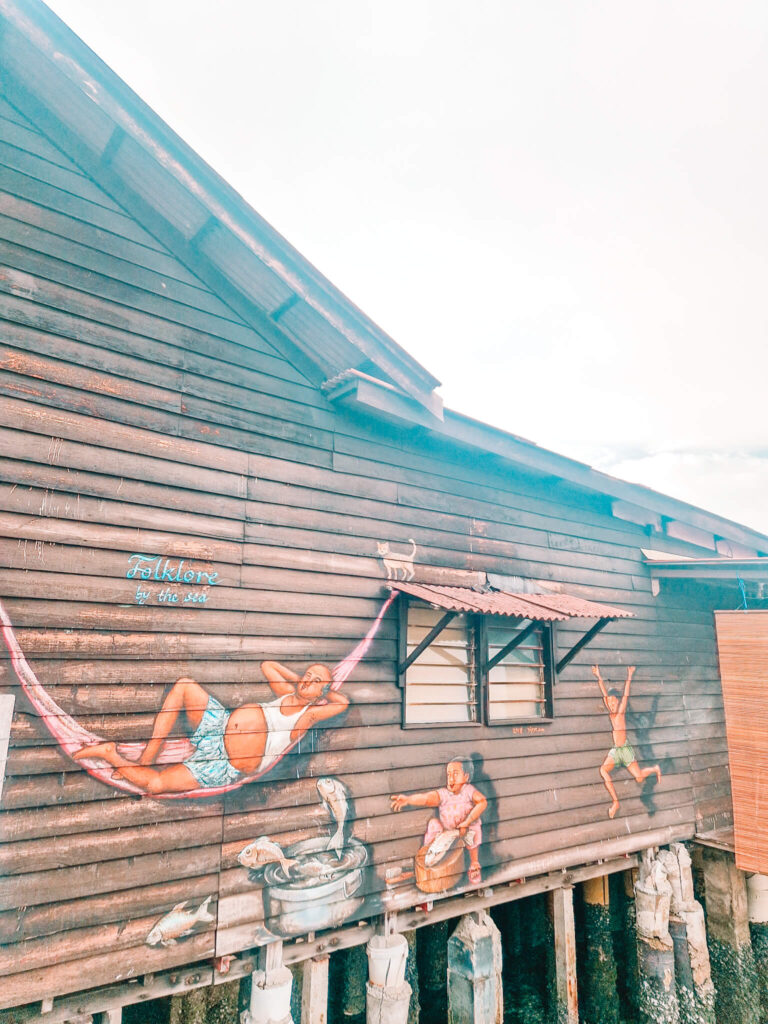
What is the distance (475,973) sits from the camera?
17.0ft

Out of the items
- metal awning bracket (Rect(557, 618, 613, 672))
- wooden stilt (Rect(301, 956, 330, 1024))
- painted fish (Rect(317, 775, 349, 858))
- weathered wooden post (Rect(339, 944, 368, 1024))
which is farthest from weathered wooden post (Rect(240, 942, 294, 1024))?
metal awning bracket (Rect(557, 618, 613, 672))

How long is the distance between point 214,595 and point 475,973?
4.19 metres

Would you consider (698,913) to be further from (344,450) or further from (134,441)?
(134,441)

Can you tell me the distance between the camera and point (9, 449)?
12.2ft

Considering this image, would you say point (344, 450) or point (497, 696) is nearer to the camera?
point (344, 450)

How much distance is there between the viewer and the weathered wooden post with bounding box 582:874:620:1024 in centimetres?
704

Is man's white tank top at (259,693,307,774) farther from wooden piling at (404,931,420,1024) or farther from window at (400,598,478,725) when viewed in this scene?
wooden piling at (404,931,420,1024)

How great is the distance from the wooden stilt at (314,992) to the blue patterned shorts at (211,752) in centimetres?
169

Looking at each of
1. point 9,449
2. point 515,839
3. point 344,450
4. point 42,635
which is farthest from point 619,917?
point 9,449

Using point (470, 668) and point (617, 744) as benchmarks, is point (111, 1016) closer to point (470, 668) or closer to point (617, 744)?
point (470, 668)

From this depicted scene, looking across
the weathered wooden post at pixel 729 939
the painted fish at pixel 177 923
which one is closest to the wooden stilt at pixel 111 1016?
Result: the painted fish at pixel 177 923

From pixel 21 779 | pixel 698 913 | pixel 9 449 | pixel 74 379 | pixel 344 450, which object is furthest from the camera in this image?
pixel 698 913

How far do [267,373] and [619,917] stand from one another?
8681mm

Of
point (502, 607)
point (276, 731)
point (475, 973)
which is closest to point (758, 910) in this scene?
point (475, 973)
